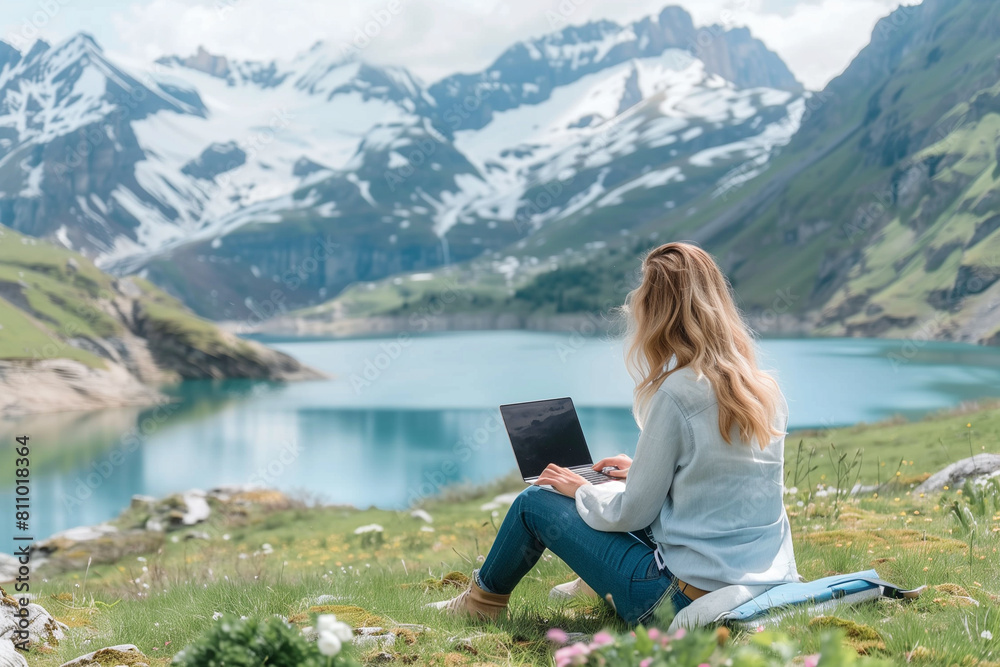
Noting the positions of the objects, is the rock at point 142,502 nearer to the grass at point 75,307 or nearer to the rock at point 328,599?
the rock at point 328,599

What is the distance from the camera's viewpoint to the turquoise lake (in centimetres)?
2792

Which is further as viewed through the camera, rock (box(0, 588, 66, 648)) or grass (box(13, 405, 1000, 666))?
rock (box(0, 588, 66, 648))

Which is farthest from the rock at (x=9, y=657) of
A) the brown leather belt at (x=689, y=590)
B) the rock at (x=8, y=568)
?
the rock at (x=8, y=568)

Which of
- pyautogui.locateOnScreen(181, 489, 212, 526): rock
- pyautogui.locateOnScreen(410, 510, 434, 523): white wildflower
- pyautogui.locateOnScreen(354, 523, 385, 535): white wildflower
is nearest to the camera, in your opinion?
pyautogui.locateOnScreen(354, 523, 385, 535): white wildflower

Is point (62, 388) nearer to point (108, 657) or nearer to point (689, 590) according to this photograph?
point (108, 657)

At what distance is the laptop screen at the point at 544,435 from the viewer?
4.45 m

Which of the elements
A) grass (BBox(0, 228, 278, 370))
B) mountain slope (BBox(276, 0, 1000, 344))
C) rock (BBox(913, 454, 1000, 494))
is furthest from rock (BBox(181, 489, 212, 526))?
mountain slope (BBox(276, 0, 1000, 344))

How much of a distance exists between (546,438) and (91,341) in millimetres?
58108

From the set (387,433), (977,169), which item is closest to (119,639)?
(387,433)

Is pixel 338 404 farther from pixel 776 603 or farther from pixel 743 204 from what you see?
pixel 743 204

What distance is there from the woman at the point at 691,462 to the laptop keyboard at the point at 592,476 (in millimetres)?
471

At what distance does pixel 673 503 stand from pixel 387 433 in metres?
35.0

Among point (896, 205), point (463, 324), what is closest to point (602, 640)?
point (896, 205)

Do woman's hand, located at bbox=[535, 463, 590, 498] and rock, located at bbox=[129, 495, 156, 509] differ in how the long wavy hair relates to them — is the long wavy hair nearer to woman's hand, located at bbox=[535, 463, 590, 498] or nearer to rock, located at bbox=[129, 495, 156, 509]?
woman's hand, located at bbox=[535, 463, 590, 498]
